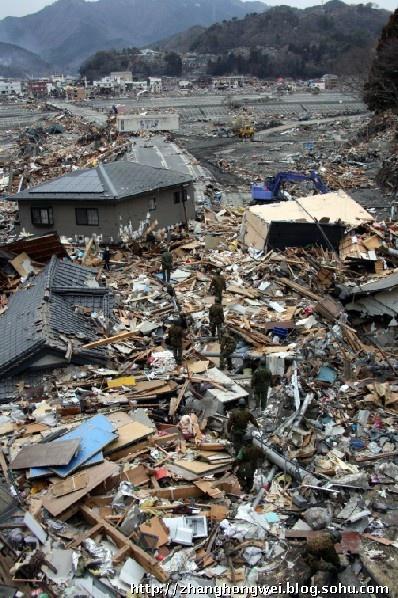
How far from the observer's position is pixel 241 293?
15938 millimetres

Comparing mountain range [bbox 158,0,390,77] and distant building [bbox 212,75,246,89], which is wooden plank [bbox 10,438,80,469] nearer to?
mountain range [bbox 158,0,390,77]

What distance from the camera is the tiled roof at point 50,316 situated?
10.8m

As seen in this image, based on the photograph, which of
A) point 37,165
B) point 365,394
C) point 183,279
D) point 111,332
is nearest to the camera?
point 365,394

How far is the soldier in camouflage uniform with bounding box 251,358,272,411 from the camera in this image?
10234 mm

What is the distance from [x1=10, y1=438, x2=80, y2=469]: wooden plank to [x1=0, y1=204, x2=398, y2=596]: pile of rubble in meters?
0.03

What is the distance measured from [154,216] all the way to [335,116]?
182 feet

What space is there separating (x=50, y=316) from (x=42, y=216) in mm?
9373

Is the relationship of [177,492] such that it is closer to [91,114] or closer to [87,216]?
[87,216]

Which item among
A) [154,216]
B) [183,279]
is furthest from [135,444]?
[154,216]

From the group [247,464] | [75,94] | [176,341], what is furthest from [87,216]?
[75,94]

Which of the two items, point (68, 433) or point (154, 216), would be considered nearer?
point (68, 433)

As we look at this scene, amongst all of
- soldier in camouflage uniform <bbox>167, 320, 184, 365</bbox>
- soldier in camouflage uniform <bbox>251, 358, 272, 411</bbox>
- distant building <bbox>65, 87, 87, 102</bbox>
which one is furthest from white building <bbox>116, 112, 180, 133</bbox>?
distant building <bbox>65, 87, 87, 102</bbox>

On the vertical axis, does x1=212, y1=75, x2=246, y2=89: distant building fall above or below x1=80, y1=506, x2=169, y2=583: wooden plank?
above

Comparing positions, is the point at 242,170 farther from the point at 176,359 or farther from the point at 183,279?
the point at 176,359
